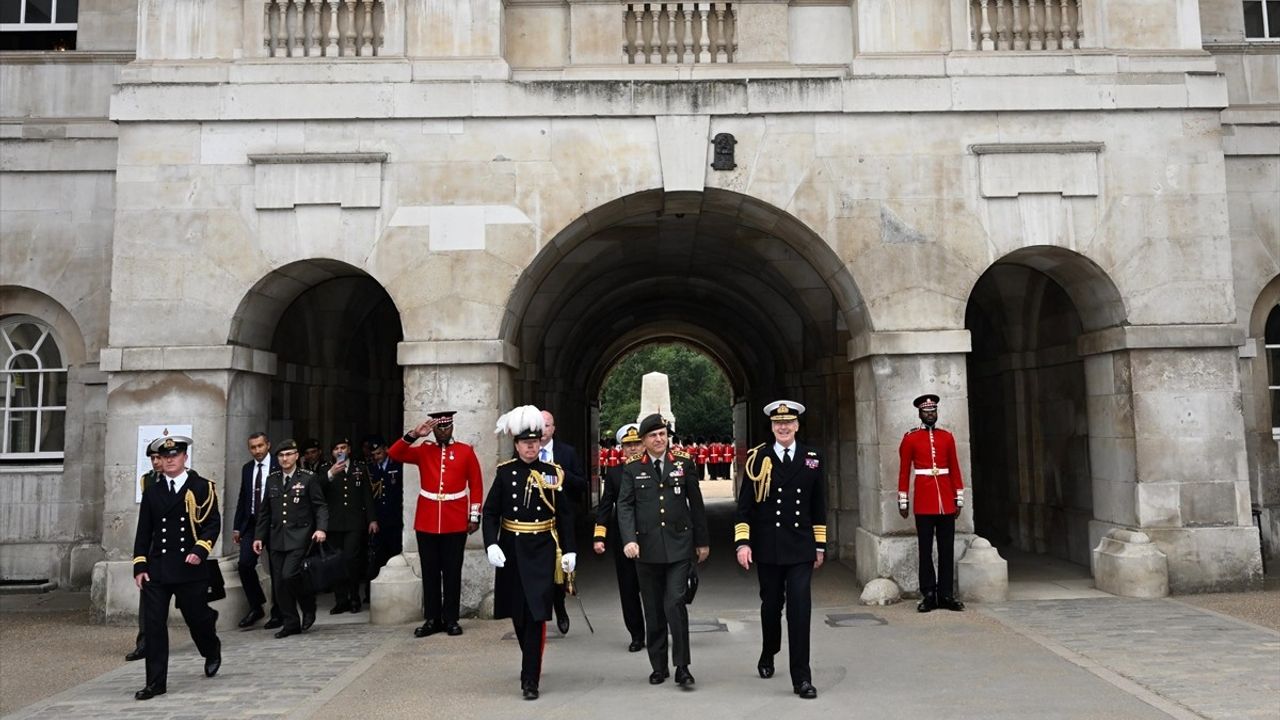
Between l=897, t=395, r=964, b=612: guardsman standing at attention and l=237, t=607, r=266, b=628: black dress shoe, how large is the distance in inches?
243

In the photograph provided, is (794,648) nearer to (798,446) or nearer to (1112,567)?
(798,446)

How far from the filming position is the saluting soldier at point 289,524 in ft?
27.9

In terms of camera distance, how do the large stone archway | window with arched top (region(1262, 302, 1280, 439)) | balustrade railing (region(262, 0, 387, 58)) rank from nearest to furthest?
Result: balustrade railing (region(262, 0, 387, 58)) → the large stone archway → window with arched top (region(1262, 302, 1280, 439))

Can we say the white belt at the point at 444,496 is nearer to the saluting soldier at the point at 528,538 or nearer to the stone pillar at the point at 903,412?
the saluting soldier at the point at 528,538

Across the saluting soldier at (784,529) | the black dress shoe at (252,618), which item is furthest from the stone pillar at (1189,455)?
the black dress shoe at (252,618)

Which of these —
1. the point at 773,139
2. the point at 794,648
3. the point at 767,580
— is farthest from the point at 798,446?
the point at 773,139

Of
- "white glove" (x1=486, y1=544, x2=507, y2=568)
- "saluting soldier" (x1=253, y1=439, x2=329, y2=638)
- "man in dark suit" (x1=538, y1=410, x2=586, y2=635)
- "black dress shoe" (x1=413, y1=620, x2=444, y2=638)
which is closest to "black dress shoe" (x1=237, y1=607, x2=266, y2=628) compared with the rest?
"saluting soldier" (x1=253, y1=439, x2=329, y2=638)

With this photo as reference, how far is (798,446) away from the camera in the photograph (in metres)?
6.65

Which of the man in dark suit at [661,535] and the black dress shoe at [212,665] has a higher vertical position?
the man in dark suit at [661,535]

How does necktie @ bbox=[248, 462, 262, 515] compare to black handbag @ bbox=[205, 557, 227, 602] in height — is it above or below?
above

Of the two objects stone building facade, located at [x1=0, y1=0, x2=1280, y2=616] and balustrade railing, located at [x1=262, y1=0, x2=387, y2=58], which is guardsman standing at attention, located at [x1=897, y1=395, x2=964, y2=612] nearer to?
stone building facade, located at [x1=0, y1=0, x2=1280, y2=616]

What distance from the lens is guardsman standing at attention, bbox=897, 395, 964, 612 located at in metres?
8.89

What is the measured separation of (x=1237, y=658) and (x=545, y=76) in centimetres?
804

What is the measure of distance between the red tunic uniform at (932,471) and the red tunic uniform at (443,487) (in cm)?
401
